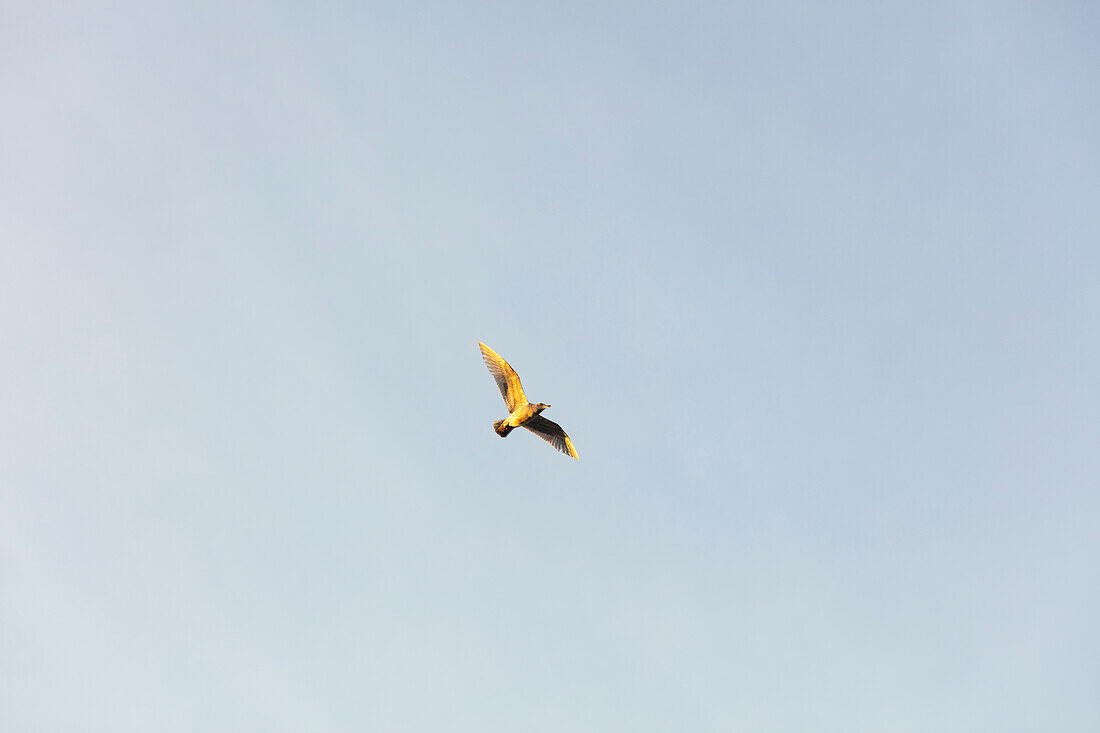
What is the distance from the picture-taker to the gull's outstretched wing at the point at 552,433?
59.3 metres

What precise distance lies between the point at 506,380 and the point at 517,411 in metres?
2.46

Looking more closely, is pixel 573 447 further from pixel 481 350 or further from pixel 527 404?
pixel 481 350

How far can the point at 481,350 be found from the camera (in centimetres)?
5962

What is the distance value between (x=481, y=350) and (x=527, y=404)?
17.4ft

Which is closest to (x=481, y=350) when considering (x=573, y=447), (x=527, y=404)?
(x=527, y=404)

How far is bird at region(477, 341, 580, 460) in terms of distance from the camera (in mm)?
57469

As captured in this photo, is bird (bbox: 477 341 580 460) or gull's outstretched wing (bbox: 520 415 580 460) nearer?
bird (bbox: 477 341 580 460)

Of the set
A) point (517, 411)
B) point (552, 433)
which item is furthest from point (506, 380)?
point (552, 433)

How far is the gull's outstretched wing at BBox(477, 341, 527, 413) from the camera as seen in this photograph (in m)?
58.4

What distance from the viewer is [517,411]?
57656mm

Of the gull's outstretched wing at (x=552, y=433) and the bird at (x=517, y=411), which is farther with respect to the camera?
the gull's outstretched wing at (x=552, y=433)

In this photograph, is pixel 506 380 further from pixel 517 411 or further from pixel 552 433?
pixel 552 433

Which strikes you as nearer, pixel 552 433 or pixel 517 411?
pixel 517 411

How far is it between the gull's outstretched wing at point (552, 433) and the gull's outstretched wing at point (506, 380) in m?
1.83
